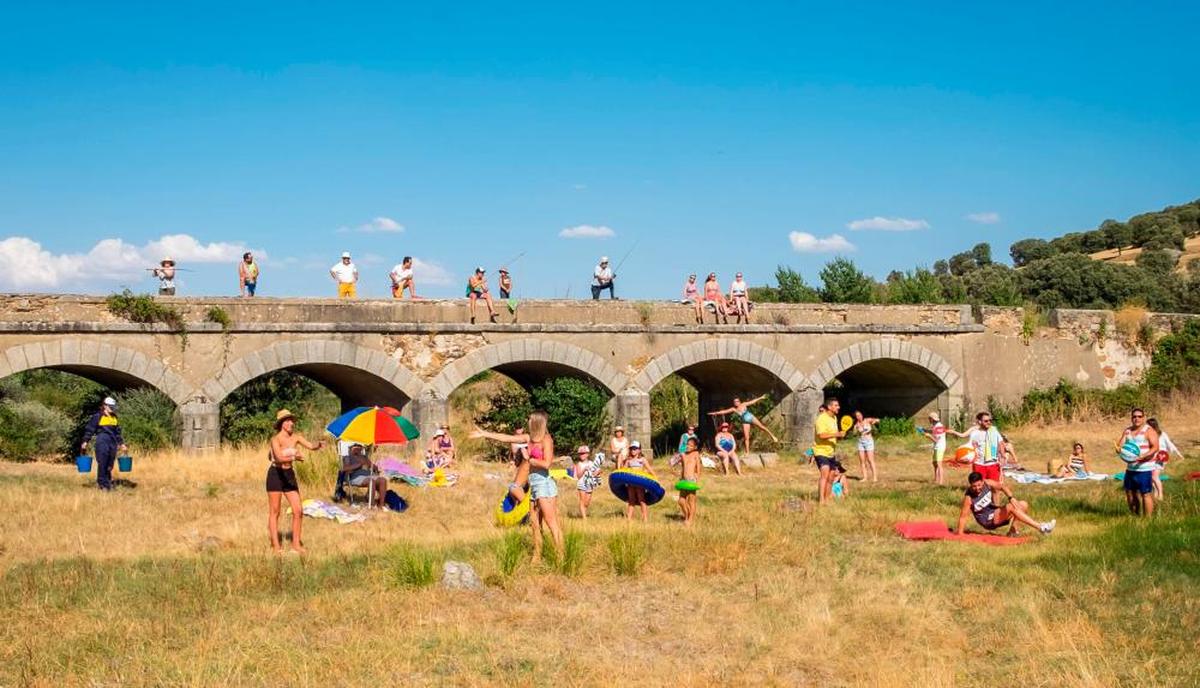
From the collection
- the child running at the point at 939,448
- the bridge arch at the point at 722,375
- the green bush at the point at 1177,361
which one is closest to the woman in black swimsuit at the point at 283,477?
the child running at the point at 939,448

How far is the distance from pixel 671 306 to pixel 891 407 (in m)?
7.29

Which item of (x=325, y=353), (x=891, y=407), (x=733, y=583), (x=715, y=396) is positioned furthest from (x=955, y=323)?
(x=733, y=583)

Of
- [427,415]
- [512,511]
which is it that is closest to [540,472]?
[512,511]

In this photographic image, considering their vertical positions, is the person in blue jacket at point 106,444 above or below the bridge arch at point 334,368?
below

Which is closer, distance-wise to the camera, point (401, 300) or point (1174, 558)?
point (1174, 558)

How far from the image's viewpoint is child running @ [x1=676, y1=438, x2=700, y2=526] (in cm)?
1268

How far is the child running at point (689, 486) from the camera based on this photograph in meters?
12.7

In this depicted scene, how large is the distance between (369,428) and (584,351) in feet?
25.2

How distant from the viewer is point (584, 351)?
2094 cm

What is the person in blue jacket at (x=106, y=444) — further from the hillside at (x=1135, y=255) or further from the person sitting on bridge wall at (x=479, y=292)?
the hillside at (x=1135, y=255)

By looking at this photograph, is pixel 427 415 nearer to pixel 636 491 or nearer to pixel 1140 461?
pixel 636 491

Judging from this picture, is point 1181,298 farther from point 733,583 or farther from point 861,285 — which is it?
point 733,583

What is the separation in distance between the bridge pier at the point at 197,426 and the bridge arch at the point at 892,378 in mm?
11693

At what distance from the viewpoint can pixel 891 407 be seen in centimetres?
2627
